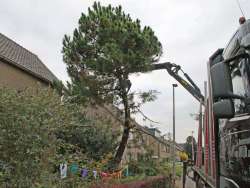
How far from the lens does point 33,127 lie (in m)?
7.32

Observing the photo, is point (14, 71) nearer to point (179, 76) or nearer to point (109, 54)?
point (109, 54)

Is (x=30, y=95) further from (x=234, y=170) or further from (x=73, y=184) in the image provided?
(x=234, y=170)

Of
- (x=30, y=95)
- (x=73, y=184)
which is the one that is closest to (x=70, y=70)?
(x=73, y=184)

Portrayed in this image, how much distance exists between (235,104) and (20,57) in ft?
76.9

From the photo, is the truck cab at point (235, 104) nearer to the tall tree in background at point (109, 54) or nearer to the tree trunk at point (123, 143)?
the tall tree in background at point (109, 54)

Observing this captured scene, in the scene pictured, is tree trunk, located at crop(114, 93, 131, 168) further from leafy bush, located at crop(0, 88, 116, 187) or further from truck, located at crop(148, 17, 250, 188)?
truck, located at crop(148, 17, 250, 188)

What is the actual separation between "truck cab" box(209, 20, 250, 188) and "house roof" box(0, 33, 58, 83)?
1819cm

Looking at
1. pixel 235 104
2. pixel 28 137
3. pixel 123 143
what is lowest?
pixel 28 137

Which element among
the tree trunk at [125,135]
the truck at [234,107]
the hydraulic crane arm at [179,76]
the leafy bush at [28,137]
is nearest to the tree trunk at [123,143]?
the tree trunk at [125,135]

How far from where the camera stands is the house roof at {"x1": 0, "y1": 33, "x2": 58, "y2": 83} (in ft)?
76.1

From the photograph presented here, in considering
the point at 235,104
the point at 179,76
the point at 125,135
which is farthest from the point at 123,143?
the point at 235,104

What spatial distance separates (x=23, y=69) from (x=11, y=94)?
16.1m

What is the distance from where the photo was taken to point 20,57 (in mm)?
26531

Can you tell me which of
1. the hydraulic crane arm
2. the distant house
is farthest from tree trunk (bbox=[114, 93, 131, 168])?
the distant house
